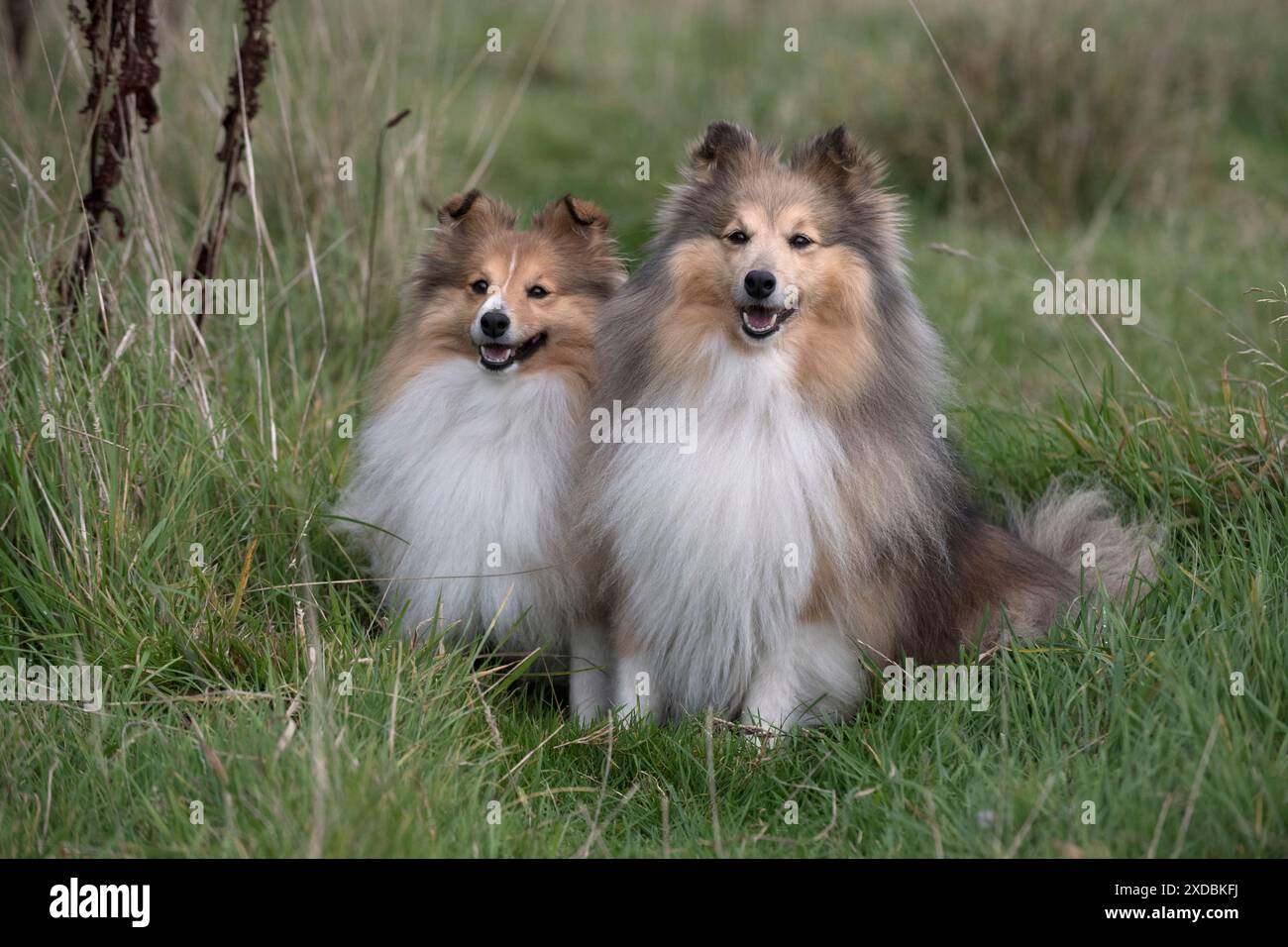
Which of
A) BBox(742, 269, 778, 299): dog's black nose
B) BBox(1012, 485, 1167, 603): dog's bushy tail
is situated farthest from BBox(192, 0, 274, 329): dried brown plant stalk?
BBox(1012, 485, 1167, 603): dog's bushy tail

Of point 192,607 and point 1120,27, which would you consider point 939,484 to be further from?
point 1120,27

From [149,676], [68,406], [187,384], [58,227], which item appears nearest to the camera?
[149,676]

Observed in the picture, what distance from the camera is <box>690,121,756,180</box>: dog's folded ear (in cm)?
423

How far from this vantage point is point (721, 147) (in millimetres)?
4266

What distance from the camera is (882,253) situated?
4219mm

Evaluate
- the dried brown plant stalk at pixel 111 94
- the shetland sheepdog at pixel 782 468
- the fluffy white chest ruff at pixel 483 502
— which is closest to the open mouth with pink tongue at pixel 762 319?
the shetland sheepdog at pixel 782 468

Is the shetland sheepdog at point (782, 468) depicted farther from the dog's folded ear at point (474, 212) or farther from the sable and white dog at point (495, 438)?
the dog's folded ear at point (474, 212)

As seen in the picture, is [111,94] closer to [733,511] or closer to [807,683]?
[733,511]

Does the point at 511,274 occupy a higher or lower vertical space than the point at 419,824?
higher

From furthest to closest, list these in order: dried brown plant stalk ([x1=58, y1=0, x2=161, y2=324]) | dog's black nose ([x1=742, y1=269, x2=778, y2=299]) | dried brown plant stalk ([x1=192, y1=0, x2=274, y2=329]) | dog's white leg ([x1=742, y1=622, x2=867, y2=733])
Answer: dried brown plant stalk ([x1=192, y1=0, x2=274, y2=329]), dried brown plant stalk ([x1=58, y1=0, x2=161, y2=324]), dog's white leg ([x1=742, y1=622, x2=867, y2=733]), dog's black nose ([x1=742, y1=269, x2=778, y2=299])

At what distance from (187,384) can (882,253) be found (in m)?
2.67

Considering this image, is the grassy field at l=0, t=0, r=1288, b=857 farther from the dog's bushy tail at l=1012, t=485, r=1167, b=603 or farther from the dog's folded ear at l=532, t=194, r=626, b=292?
the dog's folded ear at l=532, t=194, r=626, b=292

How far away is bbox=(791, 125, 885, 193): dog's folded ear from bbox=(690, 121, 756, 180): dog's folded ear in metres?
0.17

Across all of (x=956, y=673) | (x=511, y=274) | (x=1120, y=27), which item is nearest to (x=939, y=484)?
(x=956, y=673)
